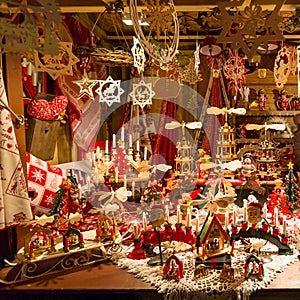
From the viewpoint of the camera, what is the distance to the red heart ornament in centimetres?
252

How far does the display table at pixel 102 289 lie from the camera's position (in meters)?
1.33

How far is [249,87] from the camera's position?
439 centimetres

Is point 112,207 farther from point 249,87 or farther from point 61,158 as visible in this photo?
point 249,87

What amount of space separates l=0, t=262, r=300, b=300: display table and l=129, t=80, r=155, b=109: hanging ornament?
130 cm

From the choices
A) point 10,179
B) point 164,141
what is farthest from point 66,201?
point 164,141

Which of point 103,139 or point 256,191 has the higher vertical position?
point 103,139

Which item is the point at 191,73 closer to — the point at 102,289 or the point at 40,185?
the point at 40,185

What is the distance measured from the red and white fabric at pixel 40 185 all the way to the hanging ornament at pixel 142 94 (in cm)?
70

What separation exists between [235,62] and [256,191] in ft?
4.31

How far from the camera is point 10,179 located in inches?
57.8

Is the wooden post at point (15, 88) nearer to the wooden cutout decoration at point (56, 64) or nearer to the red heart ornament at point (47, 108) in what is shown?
the wooden cutout decoration at point (56, 64)

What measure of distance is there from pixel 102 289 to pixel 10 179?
0.53 metres

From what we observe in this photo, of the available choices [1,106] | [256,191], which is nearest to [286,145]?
[256,191]

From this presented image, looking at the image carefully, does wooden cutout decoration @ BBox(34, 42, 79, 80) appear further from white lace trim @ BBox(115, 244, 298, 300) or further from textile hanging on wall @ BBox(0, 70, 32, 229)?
white lace trim @ BBox(115, 244, 298, 300)
